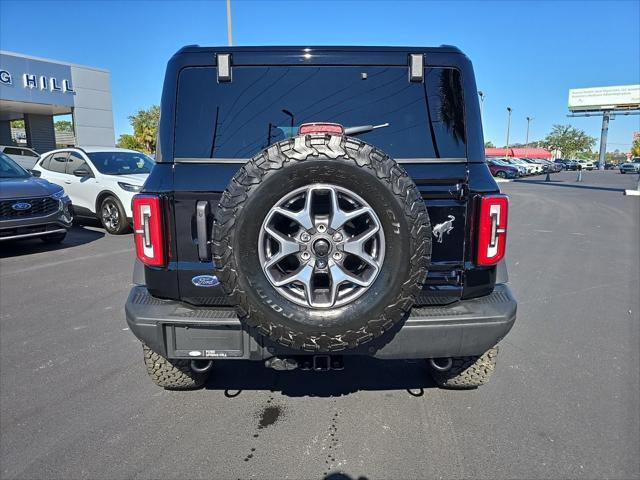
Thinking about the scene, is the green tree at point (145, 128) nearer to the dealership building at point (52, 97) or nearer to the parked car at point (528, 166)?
the dealership building at point (52, 97)

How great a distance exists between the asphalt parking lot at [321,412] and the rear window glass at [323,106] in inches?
65.1

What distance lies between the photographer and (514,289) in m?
5.39

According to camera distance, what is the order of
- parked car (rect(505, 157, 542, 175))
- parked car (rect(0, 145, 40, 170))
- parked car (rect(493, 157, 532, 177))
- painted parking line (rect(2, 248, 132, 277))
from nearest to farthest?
painted parking line (rect(2, 248, 132, 277)) < parked car (rect(0, 145, 40, 170)) < parked car (rect(493, 157, 532, 177)) < parked car (rect(505, 157, 542, 175))

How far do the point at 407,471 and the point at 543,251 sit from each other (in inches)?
253

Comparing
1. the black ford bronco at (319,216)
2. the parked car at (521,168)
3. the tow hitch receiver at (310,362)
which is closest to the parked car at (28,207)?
the black ford bronco at (319,216)

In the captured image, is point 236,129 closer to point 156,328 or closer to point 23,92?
point 156,328

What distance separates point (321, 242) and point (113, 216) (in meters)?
8.09

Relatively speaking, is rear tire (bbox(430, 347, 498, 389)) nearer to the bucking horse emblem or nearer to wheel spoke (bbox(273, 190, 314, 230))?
the bucking horse emblem

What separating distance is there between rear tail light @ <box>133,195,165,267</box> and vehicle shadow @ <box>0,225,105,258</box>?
21.0 ft

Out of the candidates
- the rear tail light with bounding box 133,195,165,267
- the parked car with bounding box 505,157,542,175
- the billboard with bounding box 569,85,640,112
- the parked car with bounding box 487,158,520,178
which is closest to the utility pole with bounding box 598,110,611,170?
the billboard with bounding box 569,85,640,112

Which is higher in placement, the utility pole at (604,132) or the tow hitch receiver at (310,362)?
the utility pole at (604,132)

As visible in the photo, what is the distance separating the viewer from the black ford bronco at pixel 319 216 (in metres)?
2.03

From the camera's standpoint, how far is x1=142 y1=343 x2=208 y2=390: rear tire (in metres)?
2.84

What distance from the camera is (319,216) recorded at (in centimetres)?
215
